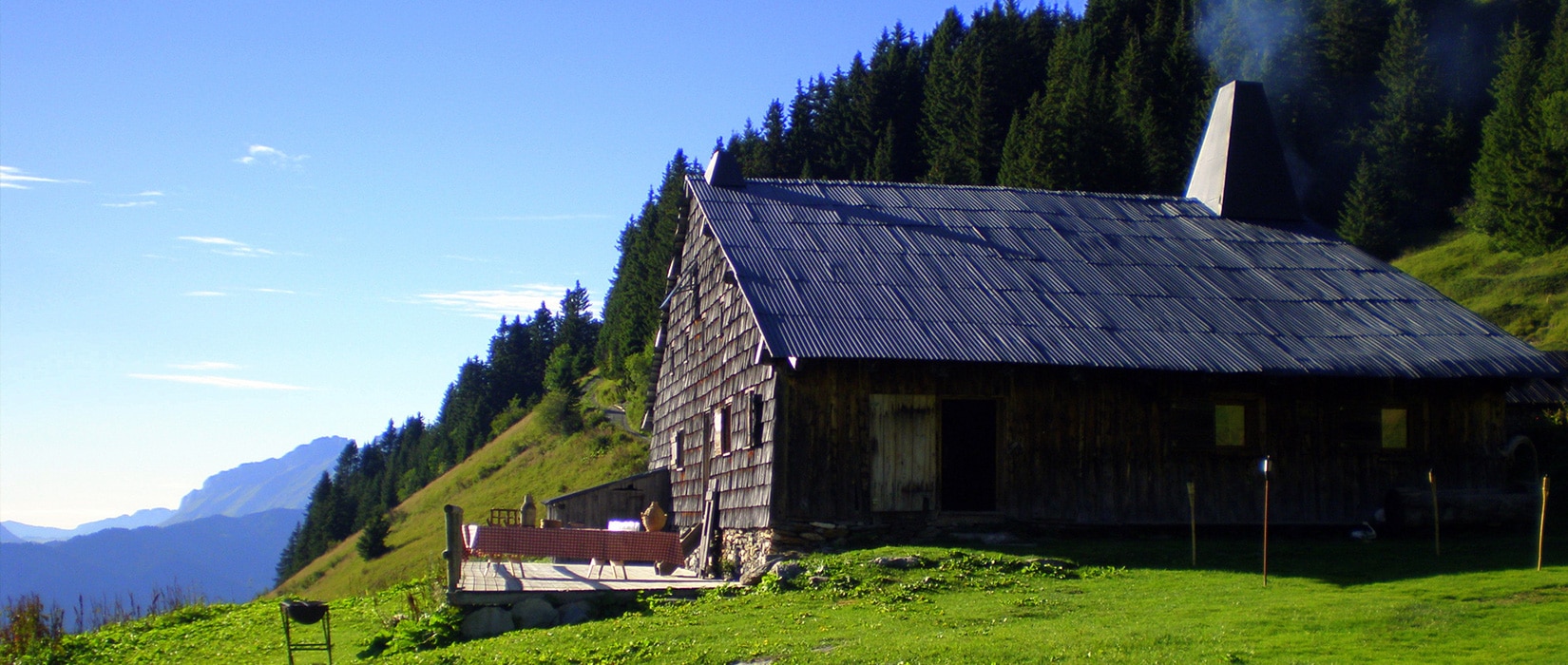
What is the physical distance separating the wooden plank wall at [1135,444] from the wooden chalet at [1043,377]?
0.03m

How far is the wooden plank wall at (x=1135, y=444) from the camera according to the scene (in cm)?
1747

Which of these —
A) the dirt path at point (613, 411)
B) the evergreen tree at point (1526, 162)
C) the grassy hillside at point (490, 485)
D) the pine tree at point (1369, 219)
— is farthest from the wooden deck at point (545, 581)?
the pine tree at point (1369, 219)

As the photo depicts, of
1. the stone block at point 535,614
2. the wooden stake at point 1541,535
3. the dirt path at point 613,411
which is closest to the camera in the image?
the wooden stake at point 1541,535

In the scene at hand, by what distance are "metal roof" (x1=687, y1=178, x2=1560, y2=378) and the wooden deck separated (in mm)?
3541

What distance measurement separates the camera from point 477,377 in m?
101

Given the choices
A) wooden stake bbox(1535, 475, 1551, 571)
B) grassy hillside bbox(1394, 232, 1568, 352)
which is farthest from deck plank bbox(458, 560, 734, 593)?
grassy hillside bbox(1394, 232, 1568, 352)

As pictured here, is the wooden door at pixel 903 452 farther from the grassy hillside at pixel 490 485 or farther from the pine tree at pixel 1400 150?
the pine tree at pixel 1400 150

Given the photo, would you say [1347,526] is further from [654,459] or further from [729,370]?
[654,459]

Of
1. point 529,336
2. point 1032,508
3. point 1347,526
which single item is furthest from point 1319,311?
point 529,336

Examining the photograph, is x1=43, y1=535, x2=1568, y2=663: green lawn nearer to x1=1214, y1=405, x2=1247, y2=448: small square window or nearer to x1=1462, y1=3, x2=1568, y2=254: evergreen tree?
x1=1214, y1=405, x2=1247, y2=448: small square window

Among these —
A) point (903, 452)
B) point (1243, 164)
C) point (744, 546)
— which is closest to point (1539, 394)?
point (1243, 164)

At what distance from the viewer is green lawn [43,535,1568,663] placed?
1012cm

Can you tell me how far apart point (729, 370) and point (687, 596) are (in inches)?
218

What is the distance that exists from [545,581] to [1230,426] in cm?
1090
